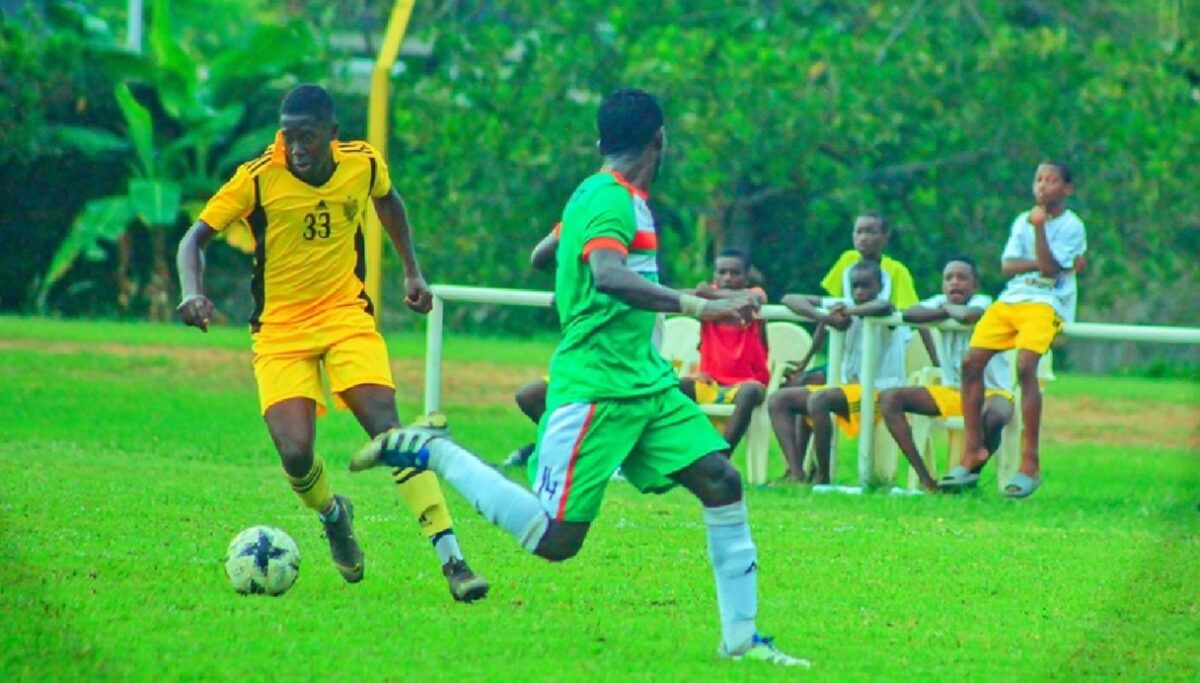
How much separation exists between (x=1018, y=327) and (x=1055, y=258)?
0.50 meters

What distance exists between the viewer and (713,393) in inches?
571

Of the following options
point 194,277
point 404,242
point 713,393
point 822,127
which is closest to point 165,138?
point 822,127

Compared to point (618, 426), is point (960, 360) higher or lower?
lower

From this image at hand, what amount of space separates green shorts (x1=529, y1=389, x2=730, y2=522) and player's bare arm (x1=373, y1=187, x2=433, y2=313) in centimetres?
209

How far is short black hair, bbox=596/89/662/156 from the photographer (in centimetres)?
724

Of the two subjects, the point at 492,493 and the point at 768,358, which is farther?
the point at 768,358

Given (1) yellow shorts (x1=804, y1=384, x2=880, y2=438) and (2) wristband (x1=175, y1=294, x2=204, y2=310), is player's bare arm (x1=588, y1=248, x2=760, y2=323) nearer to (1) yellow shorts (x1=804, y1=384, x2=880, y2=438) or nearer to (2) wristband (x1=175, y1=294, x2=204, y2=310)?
(2) wristband (x1=175, y1=294, x2=204, y2=310)

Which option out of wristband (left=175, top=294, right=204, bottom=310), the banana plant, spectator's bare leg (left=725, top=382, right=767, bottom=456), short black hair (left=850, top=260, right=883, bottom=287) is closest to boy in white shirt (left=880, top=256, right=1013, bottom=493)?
short black hair (left=850, top=260, right=883, bottom=287)

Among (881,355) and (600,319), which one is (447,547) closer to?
(600,319)

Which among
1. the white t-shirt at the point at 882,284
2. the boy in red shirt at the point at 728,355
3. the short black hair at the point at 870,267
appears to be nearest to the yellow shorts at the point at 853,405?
the boy in red shirt at the point at 728,355

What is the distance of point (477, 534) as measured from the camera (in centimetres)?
1086

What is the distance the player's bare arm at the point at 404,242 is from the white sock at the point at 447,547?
3.69 feet

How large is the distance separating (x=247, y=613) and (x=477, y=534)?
3.04 meters

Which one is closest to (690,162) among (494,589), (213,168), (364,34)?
(213,168)
